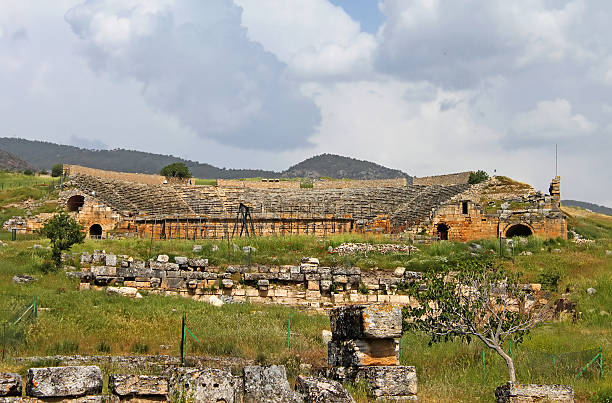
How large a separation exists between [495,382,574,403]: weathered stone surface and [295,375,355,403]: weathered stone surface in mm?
2511

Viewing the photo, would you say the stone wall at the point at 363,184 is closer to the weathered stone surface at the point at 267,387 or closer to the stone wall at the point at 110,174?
the stone wall at the point at 110,174

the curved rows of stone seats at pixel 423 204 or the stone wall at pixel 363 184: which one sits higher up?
the stone wall at pixel 363 184

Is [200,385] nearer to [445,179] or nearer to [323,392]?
[323,392]

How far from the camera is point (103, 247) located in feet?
83.7

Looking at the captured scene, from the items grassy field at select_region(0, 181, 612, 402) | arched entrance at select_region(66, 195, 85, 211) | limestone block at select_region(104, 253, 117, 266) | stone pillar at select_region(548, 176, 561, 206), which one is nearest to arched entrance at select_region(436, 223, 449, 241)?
stone pillar at select_region(548, 176, 561, 206)

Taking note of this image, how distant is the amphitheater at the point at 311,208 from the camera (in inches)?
1469

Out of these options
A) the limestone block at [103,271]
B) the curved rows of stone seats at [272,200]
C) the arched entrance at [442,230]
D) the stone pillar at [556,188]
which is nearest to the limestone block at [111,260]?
the limestone block at [103,271]

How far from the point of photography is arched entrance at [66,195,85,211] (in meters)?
41.7

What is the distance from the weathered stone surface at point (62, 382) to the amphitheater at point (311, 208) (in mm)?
26712

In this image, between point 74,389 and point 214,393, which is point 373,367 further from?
point 74,389

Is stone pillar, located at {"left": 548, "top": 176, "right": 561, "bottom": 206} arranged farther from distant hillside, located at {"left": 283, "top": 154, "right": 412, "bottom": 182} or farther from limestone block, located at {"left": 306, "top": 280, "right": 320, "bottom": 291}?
distant hillside, located at {"left": 283, "top": 154, "right": 412, "bottom": 182}

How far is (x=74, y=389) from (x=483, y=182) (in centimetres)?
4083

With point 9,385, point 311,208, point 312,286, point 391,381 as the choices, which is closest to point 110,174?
point 311,208

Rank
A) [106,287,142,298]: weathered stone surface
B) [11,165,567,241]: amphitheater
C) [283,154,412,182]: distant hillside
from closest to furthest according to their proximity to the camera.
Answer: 1. [106,287,142,298]: weathered stone surface
2. [11,165,567,241]: amphitheater
3. [283,154,412,182]: distant hillside
